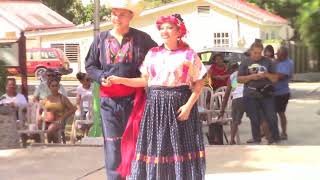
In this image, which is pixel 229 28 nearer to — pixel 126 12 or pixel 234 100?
pixel 234 100

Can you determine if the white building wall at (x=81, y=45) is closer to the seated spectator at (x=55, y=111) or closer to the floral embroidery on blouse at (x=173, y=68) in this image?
the seated spectator at (x=55, y=111)

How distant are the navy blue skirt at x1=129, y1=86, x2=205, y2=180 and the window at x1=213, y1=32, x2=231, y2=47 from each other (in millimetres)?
26061

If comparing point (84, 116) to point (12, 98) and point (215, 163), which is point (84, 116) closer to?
point (12, 98)

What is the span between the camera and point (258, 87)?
8.60 meters

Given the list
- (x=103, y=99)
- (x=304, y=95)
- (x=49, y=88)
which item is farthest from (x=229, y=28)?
(x=103, y=99)

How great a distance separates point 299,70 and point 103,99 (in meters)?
28.1

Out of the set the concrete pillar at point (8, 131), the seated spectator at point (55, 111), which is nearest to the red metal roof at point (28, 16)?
the seated spectator at point (55, 111)

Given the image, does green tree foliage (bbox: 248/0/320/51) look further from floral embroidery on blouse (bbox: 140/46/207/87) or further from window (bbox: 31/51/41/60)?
window (bbox: 31/51/41/60)

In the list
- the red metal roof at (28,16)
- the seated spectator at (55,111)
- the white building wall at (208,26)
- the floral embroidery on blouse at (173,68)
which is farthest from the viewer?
the white building wall at (208,26)

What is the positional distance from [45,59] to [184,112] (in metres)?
27.2

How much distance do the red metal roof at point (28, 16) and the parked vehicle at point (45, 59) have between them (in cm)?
1568

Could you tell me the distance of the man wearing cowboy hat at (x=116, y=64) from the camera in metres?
4.79

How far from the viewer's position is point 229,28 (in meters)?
31.1

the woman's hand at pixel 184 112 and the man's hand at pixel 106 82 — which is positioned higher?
the man's hand at pixel 106 82
